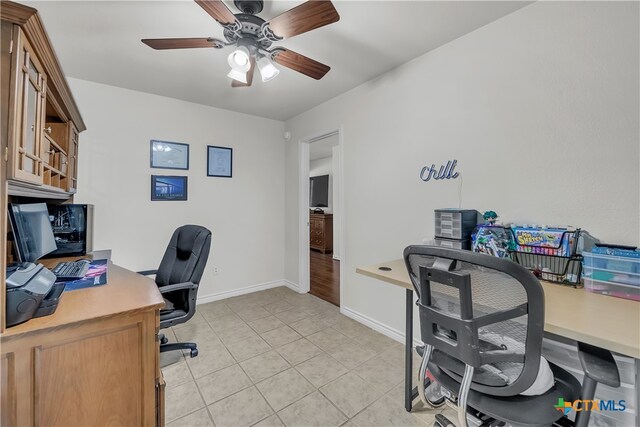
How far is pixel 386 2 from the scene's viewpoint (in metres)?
1.58

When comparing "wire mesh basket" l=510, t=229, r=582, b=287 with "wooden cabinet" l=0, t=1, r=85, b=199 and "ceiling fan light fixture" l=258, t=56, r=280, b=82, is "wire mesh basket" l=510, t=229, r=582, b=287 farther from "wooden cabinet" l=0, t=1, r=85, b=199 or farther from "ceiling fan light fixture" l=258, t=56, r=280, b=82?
"wooden cabinet" l=0, t=1, r=85, b=199

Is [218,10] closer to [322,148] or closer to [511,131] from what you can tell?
[511,131]

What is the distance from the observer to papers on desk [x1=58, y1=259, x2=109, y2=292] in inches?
53.4

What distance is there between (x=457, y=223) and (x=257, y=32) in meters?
1.78

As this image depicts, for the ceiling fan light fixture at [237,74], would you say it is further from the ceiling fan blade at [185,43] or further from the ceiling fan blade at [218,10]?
the ceiling fan blade at [218,10]

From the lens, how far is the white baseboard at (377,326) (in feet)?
7.65

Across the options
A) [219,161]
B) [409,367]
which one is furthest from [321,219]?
[409,367]

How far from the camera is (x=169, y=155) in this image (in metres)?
3.05

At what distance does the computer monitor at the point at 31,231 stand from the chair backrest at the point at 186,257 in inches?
29.8

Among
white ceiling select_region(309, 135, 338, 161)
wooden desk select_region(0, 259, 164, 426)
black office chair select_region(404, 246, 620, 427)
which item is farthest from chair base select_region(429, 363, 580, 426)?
white ceiling select_region(309, 135, 338, 161)

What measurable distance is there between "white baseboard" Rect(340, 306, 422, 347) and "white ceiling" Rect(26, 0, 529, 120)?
2.43 meters

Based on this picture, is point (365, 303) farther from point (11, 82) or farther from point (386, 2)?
point (11, 82)

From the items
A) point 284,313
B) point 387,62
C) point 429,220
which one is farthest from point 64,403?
point 387,62

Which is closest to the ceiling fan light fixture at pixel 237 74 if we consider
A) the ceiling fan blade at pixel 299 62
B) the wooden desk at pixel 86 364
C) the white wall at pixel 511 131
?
the ceiling fan blade at pixel 299 62
